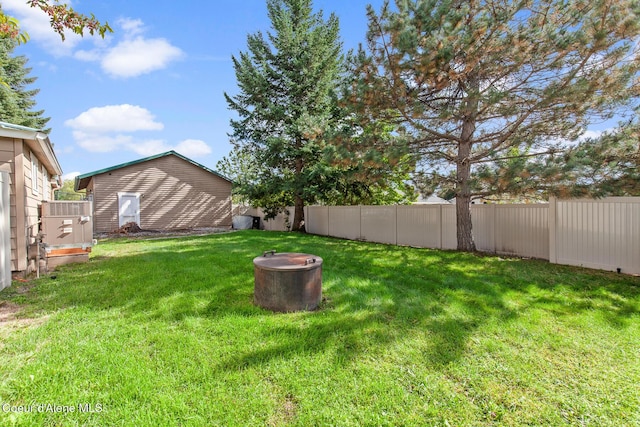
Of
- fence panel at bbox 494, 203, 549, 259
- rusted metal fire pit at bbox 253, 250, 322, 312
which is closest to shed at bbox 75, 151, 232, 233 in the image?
fence panel at bbox 494, 203, 549, 259

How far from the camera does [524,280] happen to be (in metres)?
5.43

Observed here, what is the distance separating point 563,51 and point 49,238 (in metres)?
10.8

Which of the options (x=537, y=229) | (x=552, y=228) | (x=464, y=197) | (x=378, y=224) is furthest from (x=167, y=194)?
(x=552, y=228)

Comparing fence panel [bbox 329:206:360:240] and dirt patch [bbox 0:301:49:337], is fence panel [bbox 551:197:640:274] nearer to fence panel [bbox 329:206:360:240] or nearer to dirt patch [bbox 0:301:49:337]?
fence panel [bbox 329:206:360:240]

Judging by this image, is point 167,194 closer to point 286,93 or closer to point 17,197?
point 286,93

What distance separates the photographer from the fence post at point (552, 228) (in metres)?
6.74

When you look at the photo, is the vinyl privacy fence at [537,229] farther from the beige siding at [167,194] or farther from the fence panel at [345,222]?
the beige siding at [167,194]

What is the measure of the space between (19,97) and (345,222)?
28.0 metres

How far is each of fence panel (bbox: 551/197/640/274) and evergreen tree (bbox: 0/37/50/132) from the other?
97.6 ft

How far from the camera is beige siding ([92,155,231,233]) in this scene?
14992 mm

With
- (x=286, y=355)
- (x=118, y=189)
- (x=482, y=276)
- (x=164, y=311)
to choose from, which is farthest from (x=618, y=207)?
(x=118, y=189)

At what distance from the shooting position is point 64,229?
6152 millimetres

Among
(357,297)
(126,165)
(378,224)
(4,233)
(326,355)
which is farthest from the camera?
(126,165)

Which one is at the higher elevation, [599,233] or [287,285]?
[599,233]
